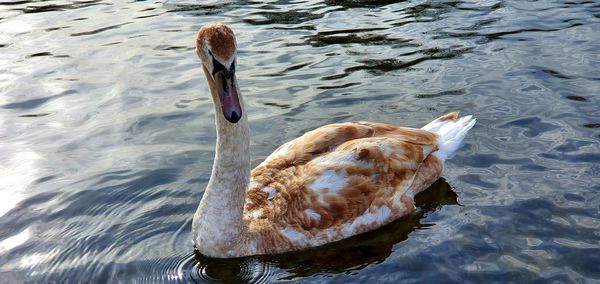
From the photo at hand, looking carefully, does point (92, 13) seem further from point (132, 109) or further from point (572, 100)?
point (572, 100)

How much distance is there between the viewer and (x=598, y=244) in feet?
21.6

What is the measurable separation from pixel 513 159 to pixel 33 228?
16.8 feet

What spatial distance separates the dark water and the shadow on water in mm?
19

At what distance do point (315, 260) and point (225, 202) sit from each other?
3.17ft

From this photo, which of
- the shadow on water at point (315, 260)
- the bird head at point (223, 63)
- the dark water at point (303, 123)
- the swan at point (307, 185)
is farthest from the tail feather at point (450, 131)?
the bird head at point (223, 63)

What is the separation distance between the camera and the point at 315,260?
6797 mm

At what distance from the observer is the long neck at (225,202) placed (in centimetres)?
674

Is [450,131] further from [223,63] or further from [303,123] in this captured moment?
[223,63]

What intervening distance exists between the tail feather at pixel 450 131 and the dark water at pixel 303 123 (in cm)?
30

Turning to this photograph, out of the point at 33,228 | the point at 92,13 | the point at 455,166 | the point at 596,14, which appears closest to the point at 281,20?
the point at 92,13

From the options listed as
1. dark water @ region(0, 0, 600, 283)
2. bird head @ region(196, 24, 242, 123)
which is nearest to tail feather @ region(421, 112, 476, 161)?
dark water @ region(0, 0, 600, 283)

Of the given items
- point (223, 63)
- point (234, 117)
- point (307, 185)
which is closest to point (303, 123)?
point (307, 185)

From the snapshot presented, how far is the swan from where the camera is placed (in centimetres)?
675

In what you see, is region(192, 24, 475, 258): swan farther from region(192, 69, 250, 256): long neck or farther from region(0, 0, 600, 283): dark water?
region(0, 0, 600, 283): dark water
